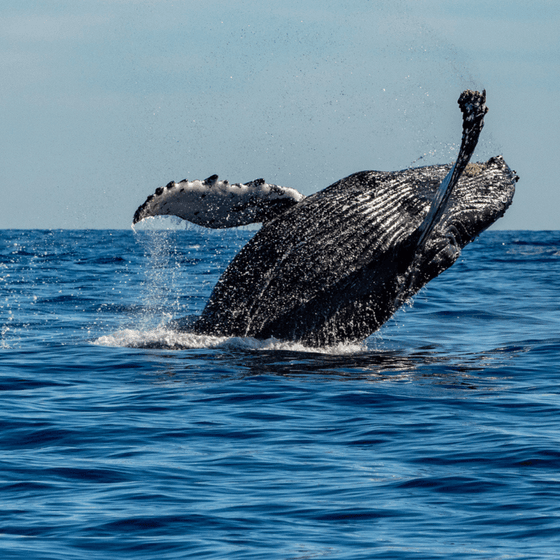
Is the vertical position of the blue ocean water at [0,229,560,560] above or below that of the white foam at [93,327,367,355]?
below

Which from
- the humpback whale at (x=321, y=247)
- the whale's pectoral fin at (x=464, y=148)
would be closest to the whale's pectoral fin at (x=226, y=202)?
the humpback whale at (x=321, y=247)

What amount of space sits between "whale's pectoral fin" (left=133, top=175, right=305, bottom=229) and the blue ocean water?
1.57 meters

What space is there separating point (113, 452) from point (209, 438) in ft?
2.86

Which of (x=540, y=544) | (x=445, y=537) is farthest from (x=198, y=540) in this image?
(x=540, y=544)

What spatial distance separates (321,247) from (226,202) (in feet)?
4.29

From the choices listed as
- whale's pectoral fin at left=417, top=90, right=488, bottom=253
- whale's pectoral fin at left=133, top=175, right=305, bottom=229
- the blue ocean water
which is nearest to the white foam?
the blue ocean water

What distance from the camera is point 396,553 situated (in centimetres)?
559

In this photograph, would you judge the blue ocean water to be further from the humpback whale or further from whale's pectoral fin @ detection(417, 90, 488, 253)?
whale's pectoral fin @ detection(417, 90, 488, 253)

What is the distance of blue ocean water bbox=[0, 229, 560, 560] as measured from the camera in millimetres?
5879

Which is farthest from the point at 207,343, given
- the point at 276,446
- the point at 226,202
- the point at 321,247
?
the point at 276,446

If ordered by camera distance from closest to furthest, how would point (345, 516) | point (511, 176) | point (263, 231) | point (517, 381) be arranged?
1. point (345, 516)
2. point (517, 381)
3. point (263, 231)
4. point (511, 176)

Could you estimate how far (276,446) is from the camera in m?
7.93

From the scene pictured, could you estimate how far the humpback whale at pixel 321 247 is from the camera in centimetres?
1161

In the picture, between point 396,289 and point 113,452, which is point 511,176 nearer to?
point 396,289
